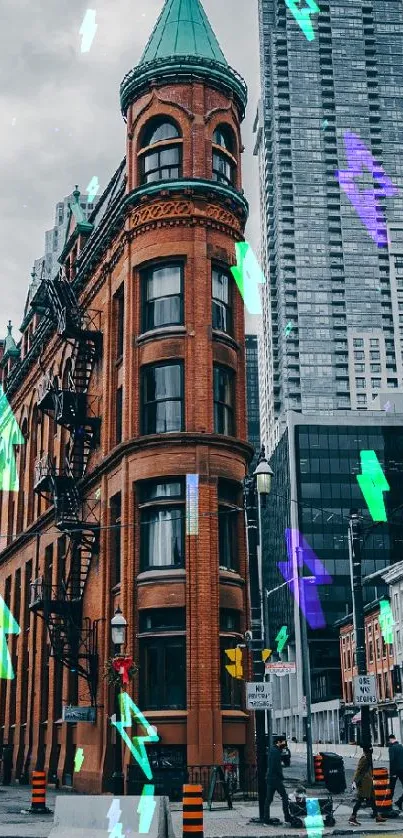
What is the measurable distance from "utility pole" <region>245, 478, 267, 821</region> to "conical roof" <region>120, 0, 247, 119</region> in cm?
1654

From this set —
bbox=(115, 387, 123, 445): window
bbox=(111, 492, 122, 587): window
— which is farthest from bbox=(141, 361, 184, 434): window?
bbox=(111, 492, 122, 587): window

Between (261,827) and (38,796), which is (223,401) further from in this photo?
(261,827)

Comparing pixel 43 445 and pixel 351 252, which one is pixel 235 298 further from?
pixel 351 252

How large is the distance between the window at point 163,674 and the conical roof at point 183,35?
1934 cm

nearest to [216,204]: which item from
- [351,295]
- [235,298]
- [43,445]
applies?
[235,298]

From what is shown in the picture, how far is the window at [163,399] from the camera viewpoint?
30.8m

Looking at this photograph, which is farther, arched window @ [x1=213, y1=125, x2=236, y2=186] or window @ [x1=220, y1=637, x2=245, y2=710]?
arched window @ [x1=213, y1=125, x2=236, y2=186]

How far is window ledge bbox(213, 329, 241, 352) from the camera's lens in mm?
31672

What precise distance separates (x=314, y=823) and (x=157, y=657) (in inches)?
367
